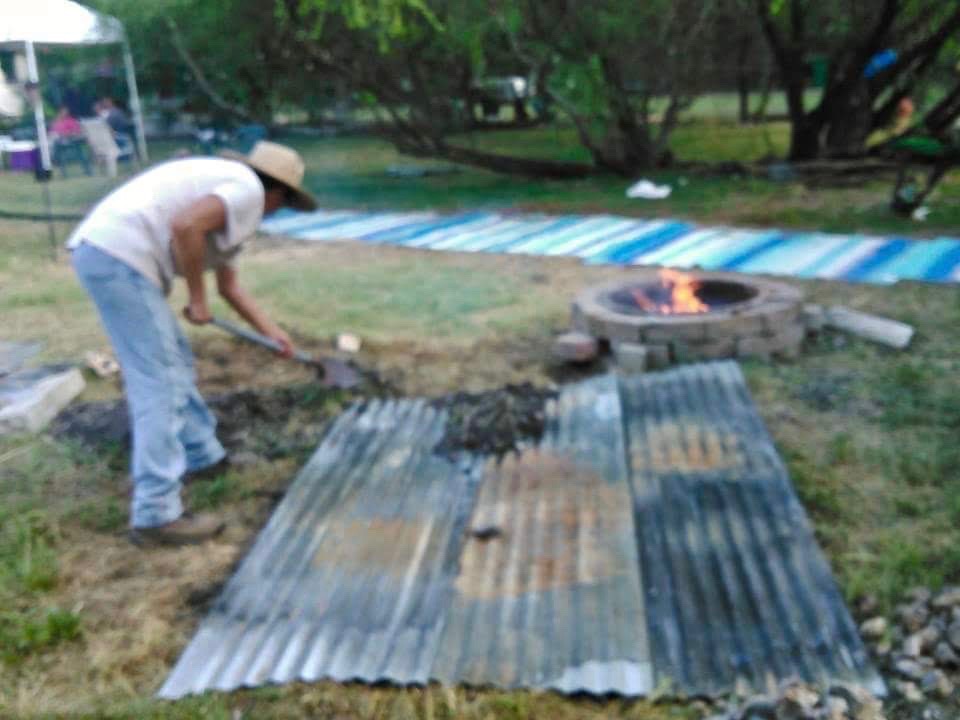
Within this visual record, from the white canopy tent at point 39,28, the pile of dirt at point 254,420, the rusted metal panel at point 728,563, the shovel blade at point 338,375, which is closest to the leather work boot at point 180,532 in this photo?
the pile of dirt at point 254,420

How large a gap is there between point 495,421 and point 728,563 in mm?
1370

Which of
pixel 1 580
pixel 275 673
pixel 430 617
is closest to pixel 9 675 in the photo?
pixel 1 580

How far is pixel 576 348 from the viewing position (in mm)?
5070

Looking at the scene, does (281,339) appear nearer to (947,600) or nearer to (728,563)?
(728,563)

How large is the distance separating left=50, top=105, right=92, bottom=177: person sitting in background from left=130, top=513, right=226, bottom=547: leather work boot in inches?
457

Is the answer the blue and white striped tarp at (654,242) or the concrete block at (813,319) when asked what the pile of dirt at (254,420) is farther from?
the blue and white striped tarp at (654,242)

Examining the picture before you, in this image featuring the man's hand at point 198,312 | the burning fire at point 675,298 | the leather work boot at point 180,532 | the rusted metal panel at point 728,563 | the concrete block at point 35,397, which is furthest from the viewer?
the burning fire at point 675,298

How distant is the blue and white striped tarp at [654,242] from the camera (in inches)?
266

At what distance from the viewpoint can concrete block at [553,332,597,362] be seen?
16.6ft

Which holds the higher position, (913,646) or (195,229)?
(195,229)

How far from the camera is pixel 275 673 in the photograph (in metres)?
2.68

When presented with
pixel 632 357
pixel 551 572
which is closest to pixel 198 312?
pixel 551 572

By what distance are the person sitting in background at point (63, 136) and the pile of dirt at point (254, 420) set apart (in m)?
10.1

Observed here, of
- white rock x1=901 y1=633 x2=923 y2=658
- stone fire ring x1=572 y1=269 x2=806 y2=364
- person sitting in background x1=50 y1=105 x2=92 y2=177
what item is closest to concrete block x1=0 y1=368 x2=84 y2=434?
stone fire ring x1=572 y1=269 x2=806 y2=364
